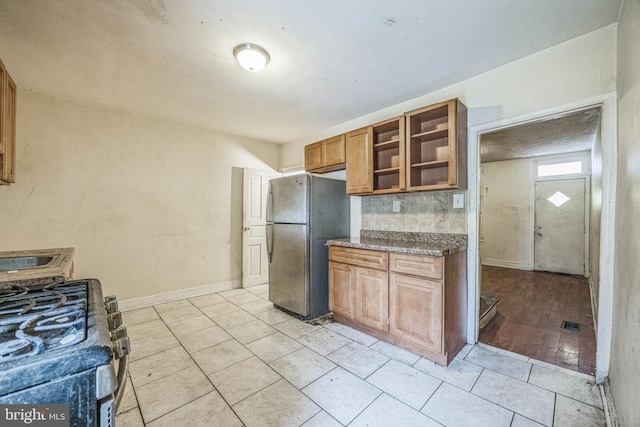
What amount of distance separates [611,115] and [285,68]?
2.37 metres

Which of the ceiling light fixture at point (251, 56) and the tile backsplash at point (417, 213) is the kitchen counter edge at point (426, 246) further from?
the ceiling light fixture at point (251, 56)

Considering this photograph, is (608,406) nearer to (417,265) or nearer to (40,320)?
(417,265)

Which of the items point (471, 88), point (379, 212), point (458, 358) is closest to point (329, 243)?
point (379, 212)

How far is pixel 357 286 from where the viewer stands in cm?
263

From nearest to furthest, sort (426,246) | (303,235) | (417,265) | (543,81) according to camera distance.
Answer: (543,81), (417,265), (426,246), (303,235)

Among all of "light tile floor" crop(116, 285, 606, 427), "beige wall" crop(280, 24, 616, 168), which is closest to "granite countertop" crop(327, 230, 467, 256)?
"light tile floor" crop(116, 285, 606, 427)

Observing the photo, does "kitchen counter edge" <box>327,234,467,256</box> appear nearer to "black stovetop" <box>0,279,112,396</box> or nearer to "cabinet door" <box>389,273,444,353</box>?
"cabinet door" <box>389,273,444,353</box>

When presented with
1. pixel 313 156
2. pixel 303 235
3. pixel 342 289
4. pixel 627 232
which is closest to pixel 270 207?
pixel 303 235

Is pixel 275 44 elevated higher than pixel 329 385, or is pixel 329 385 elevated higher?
pixel 275 44

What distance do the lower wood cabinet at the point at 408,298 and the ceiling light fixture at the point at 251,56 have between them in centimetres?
183

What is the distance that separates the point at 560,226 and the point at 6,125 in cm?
772

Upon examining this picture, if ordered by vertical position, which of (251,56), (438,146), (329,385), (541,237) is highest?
(251,56)

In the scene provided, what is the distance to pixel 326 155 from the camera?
3357 millimetres

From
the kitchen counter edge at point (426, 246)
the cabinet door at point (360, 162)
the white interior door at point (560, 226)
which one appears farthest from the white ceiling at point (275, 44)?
the white interior door at point (560, 226)
